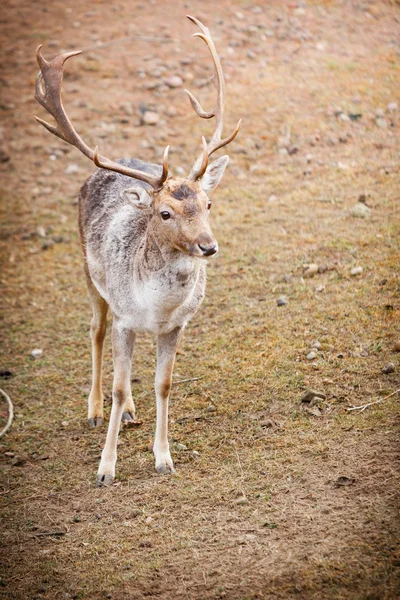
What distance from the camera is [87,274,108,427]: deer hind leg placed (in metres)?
7.33

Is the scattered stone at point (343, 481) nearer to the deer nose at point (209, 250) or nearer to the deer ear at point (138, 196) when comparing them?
the deer nose at point (209, 250)

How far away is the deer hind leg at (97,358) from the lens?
7328 mm

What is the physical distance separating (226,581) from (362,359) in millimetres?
2978

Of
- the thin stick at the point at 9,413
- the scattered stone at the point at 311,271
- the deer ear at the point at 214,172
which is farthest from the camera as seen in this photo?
the scattered stone at the point at 311,271

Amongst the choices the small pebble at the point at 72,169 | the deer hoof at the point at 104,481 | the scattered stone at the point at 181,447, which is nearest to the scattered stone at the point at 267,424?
the scattered stone at the point at 181,447

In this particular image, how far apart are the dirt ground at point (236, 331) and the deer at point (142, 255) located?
56cm

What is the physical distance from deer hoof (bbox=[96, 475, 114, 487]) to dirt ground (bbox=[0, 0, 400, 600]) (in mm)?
100

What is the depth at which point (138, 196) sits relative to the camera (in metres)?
5.98

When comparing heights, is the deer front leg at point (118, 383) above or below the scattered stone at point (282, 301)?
above

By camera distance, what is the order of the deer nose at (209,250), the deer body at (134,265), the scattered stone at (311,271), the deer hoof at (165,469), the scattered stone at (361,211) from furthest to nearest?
the scattered stone at (361,211) → the scattered stone at (311,271) → the deer hoof at (165,469) → the deer body at (134,265) → the deer nose at (209,250)

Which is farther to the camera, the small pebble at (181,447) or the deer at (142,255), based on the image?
the small pebble at (181,447)

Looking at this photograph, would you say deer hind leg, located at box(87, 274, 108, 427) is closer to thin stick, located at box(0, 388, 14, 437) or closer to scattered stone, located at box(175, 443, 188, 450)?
thin stick, located at box(0, 388, 14, 437)

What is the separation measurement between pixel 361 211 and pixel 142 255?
4500 millimetres

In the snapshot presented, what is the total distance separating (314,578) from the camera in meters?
4.61
